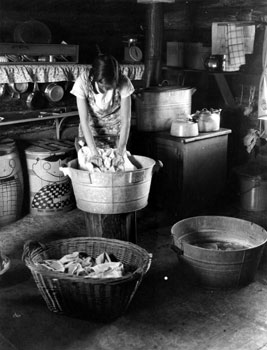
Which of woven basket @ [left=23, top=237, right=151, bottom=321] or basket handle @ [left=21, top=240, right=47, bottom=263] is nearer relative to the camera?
woven basket @ [left=23, top=237, right=151, bottom=321]

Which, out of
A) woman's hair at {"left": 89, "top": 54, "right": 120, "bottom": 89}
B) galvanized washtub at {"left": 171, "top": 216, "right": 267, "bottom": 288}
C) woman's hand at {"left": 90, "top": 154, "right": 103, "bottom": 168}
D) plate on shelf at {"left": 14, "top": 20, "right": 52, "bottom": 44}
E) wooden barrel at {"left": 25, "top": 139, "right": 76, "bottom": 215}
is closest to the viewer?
galvanized washtub at {"left": 171, "top": 216, "right": 267, "bottom": 288}

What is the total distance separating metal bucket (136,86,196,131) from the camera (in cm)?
577

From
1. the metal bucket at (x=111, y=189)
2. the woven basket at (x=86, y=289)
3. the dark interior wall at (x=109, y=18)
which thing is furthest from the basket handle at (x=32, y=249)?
the dark interior wall at (x=109, y=18)

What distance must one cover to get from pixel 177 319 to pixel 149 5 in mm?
4288

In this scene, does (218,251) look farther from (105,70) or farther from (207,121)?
(207,121)

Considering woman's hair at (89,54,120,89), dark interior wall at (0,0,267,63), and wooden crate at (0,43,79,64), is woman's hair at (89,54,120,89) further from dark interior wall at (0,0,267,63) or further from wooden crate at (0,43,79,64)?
dark interior wall at (0,0,267,63)

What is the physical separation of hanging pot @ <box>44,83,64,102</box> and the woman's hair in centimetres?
198

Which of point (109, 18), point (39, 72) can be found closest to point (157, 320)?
point (39, 72)

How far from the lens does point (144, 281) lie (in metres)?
4.23

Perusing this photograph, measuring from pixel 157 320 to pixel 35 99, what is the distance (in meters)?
3.60

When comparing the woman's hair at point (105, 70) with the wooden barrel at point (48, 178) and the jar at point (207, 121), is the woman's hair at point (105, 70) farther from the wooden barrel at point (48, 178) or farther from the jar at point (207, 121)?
the jar at point (207, 121)

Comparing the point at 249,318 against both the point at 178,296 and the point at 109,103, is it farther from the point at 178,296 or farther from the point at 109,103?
the point at 109,103

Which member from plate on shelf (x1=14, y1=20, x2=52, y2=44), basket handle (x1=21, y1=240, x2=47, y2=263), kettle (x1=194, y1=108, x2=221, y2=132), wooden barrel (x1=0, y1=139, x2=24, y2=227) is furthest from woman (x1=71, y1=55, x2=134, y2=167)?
plate on shelf (x1=14, y1=20, x2=52, y2=44)

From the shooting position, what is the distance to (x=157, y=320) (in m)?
3.61
